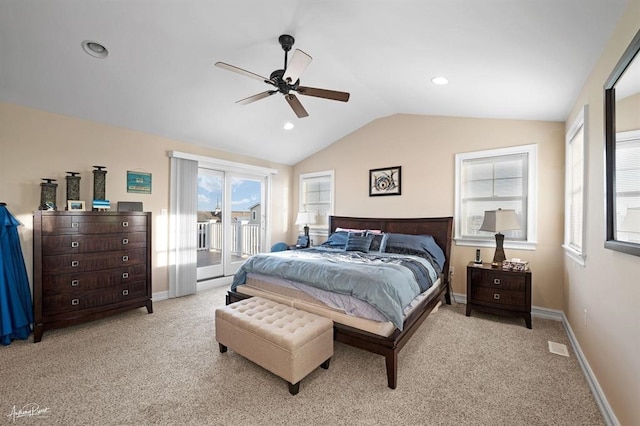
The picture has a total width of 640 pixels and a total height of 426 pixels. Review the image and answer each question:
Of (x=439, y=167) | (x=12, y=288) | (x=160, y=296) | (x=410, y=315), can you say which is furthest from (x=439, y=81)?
(x=12, y=288)

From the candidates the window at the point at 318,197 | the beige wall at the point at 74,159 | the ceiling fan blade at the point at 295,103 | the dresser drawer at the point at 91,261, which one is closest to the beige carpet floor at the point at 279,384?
the dresser drawer at the point at 91,261

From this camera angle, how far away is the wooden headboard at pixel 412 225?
414 cm

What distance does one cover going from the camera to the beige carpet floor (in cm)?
183

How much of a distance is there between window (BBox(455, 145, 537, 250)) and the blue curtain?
17.9 ft

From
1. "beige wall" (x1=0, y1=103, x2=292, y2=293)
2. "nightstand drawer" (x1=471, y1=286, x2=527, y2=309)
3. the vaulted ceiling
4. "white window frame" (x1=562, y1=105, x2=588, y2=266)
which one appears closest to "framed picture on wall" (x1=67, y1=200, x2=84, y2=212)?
"beige wall" (x1=0, y1=103, x2=292, y2=293)

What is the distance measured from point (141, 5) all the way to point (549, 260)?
5173mm

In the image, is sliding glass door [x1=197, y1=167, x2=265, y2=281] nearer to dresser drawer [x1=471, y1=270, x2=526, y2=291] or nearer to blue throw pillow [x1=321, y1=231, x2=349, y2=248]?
blue throw pillow [x1=321, y1=231, x2=349, y2=248]

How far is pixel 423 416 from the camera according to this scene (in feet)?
6.03

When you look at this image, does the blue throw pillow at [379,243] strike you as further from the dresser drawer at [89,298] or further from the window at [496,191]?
the dresser drawer at [89,298]

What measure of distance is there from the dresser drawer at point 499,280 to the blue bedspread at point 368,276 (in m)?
0.55

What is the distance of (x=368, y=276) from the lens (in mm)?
2455

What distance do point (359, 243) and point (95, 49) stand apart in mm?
3706

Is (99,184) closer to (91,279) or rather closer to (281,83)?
(91,279)

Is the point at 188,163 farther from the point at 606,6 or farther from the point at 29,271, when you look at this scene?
the point at 606,6
